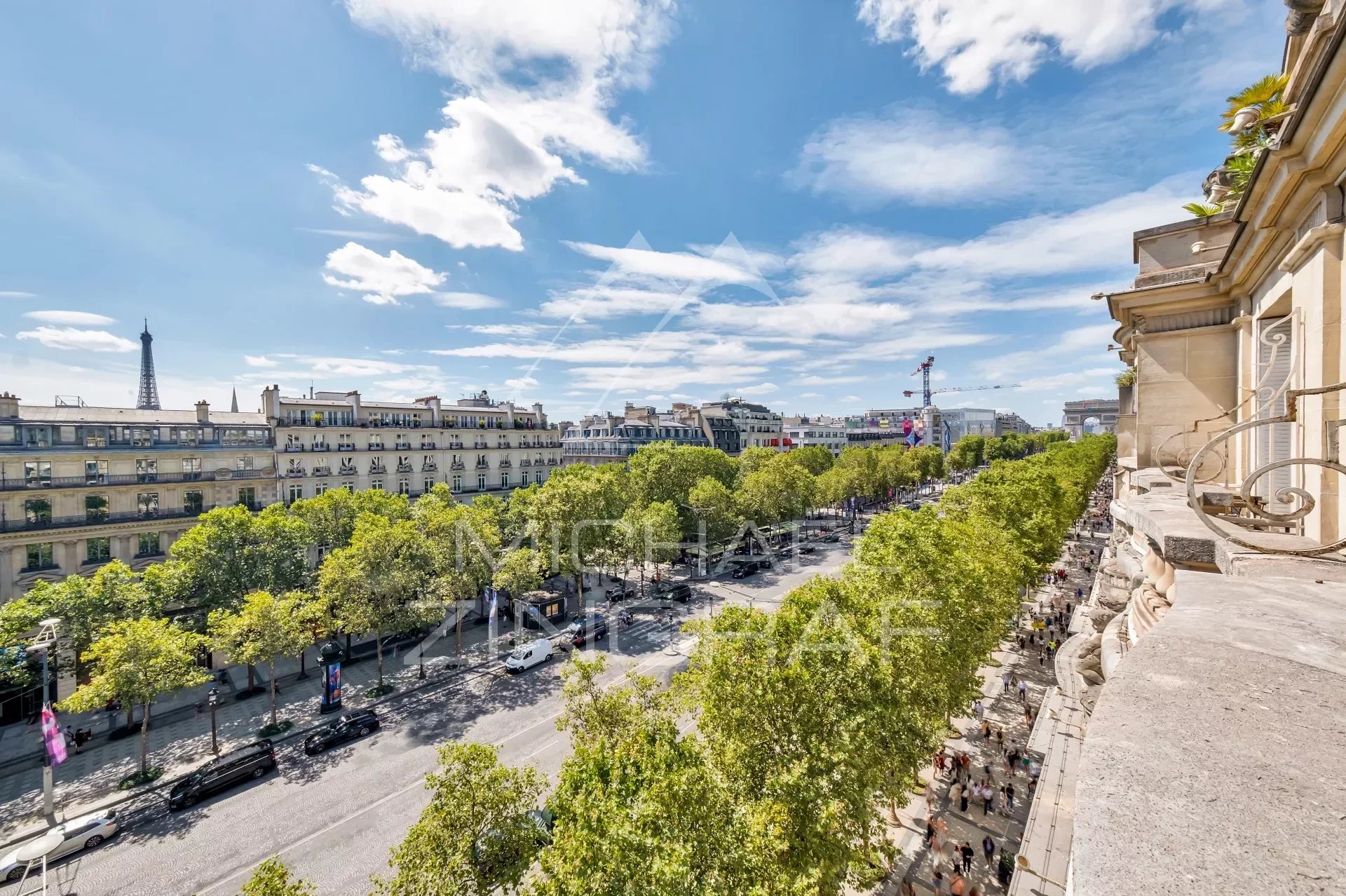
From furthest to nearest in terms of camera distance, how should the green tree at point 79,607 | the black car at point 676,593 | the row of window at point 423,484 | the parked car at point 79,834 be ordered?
1. the row of window at point 423,484
2. the black car at point 676,593
3. the green tree at point 79,607
4. the parked car at point 79,834

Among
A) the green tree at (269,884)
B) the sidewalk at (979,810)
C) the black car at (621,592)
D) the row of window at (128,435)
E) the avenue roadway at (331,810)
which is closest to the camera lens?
the green tree at (269,884)

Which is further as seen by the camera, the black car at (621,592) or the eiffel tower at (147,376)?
the eiffel tower at (147,376)

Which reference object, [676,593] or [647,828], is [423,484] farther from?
[647,828]

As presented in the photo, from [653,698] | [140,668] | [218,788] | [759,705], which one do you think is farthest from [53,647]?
[759,705]

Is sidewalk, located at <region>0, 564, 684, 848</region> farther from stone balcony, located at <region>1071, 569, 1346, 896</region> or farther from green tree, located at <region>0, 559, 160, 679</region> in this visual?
stone balcony, located at <region>1071, 569, 1346, 896</region>

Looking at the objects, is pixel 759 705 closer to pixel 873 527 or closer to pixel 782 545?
pixel 873 527

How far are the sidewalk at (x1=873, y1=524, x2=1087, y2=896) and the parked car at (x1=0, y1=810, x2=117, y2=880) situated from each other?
24.9 metres

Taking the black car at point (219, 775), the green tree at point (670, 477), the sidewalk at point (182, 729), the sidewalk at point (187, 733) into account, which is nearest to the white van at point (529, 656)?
the sidewalk at point (182, 729)

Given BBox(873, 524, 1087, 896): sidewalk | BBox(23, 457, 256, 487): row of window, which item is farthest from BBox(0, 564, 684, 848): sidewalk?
BBox(873, 524, 1087, 896): sidewalk

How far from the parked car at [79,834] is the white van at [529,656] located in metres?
15.7

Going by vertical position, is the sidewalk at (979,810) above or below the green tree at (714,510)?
below

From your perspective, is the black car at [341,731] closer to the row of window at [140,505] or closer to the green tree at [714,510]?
the row of window at [140,505]

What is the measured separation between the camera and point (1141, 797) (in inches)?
81.4

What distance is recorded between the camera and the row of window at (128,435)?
1298 inches
